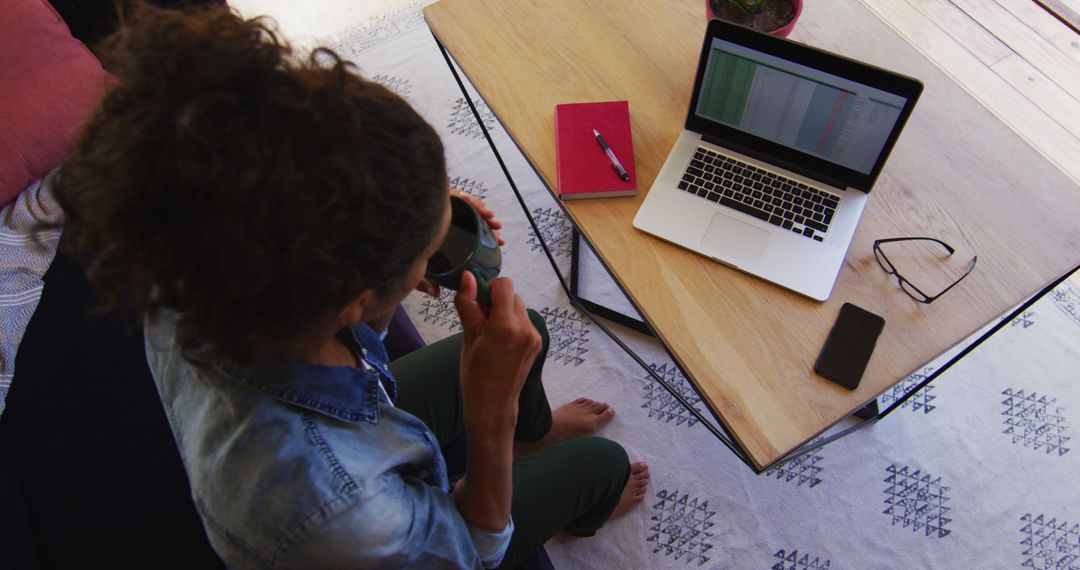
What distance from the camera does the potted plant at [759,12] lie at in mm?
1175

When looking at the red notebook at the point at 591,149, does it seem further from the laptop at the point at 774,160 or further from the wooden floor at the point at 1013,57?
the wooden floor at the point at 1013,57

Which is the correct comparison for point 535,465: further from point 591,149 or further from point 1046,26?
point 1046,26

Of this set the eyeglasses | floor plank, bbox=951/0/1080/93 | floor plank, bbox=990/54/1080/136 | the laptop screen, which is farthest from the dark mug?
floor plank, bbox=951/0/1080/93

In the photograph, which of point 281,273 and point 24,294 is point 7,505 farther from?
point 281,273

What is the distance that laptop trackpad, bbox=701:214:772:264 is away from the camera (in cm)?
107

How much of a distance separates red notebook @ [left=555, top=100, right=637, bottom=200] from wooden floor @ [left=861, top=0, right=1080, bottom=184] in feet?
3.72

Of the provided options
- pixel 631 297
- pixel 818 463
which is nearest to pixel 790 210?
pixel 631 297

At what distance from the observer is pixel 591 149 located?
3.84 ft

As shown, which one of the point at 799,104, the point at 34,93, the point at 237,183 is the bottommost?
the point at 34,93

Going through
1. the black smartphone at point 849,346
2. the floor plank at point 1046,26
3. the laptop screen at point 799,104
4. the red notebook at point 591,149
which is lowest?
the black smartphone at point 849,346

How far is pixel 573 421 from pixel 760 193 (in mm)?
686

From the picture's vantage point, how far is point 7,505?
41.8 inches

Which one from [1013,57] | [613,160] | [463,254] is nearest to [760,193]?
[613,160]

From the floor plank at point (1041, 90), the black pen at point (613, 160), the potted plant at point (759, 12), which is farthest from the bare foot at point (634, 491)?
the floor plank at point (1041, 90)
